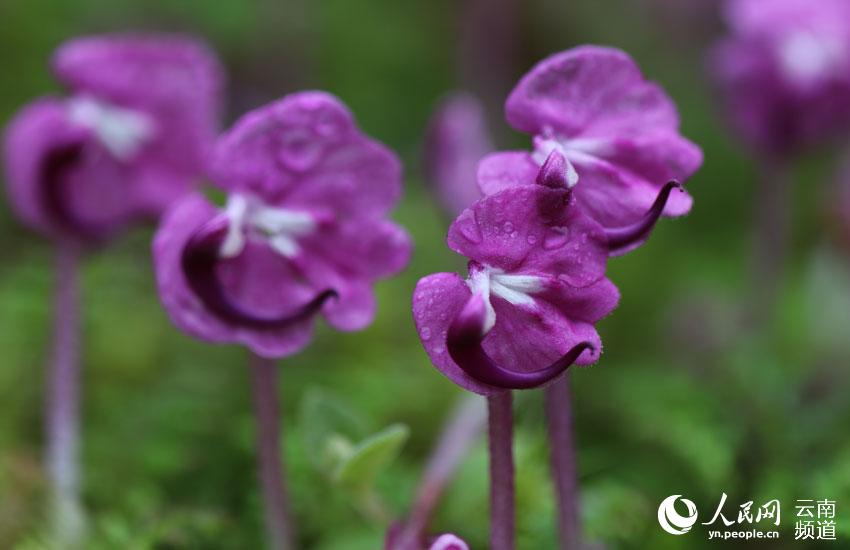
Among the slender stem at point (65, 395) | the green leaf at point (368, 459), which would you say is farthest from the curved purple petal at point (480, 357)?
the slender stem at point (65, 395)

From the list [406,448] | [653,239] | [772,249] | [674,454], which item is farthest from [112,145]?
[653,239]

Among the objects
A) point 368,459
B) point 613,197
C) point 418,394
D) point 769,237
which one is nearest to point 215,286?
point 368,459

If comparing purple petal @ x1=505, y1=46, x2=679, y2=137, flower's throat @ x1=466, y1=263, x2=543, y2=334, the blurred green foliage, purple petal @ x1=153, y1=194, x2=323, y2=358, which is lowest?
the blurred green foliage

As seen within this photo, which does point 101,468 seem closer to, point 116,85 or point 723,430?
point 116,85

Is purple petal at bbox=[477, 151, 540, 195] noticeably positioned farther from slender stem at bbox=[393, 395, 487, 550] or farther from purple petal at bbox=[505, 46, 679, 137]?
slender stem at bbox=[393, 395, 487, 550]

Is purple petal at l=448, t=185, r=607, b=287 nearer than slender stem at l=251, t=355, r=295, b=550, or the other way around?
purple petal at l=448, t=185, r=607, b=287

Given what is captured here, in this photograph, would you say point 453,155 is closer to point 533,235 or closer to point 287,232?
point 287,232

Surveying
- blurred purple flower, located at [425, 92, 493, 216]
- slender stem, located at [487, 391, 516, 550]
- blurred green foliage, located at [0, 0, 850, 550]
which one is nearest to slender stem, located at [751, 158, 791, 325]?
blurred green foliage, located at [0, 0, 850, 550]
